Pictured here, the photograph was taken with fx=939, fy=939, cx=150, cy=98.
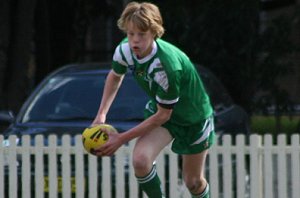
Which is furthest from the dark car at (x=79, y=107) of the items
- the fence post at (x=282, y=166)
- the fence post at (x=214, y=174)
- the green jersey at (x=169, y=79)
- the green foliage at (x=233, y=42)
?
the green foliage at (x=233, y=42)

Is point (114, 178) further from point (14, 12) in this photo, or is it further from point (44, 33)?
point (44, 33)

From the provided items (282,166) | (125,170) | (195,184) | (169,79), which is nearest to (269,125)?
(282,166)

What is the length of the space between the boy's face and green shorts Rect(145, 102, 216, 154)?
67 cm

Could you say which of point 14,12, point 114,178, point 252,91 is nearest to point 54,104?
point 114,178

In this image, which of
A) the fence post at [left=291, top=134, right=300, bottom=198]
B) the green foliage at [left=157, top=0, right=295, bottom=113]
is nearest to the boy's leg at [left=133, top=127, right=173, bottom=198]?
the fence post at [left=291, top=134, right=300, bottom=198]

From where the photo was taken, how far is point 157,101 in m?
6.14

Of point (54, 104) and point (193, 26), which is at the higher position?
point (193, 26)

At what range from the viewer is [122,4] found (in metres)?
18.8

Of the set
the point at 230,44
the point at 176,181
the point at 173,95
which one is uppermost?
the point at 230,44

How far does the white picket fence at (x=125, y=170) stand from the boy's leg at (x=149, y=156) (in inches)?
80.4

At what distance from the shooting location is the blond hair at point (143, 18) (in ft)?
19.2

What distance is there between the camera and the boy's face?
5.86m

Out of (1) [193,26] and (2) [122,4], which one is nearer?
(1) [193,26]

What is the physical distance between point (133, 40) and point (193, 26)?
10.7 meters
